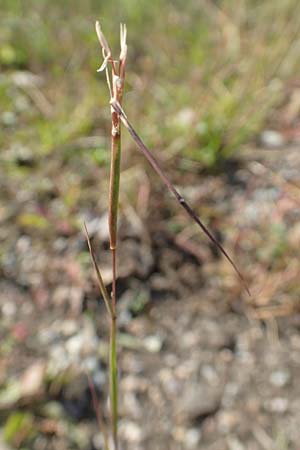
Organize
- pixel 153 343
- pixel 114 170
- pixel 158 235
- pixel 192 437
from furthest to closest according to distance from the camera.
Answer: pixel 158 235 < pixel 153 343 < pixel 192 437 < pixel 114 170

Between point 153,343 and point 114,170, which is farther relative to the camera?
point 153,343

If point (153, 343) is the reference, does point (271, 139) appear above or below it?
above

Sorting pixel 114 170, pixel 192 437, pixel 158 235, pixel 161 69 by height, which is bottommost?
pixel 192 437

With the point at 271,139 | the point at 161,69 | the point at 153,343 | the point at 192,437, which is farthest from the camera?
the point at 161,69

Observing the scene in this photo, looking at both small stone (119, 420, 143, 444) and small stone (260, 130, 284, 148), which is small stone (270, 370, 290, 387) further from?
small stone (260, 130, 284, 148)

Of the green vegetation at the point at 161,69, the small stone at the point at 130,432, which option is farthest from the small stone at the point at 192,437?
the green vegetation at the point at 161,69

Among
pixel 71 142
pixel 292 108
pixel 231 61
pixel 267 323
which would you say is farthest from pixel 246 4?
pixel 267 323

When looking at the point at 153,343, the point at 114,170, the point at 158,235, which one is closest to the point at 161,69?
the point at 158,235

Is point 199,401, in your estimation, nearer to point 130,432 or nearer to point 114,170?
point 130,432
